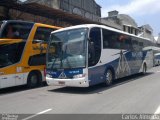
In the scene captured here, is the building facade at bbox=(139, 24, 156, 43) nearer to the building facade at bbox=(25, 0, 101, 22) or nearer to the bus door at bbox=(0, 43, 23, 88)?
the building facade at bbox=(25, 0, 101, 22)

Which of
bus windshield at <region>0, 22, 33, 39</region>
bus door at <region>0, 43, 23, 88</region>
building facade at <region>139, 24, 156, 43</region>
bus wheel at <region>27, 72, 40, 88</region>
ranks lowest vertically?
bus wheel at <region>27, 72, 40, 88</region>

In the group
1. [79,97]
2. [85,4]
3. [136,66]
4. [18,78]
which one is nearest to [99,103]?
[79,97]

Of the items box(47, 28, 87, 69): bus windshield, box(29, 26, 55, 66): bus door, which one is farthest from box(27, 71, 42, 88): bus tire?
box(47, 28, 87, 69): bus windshield

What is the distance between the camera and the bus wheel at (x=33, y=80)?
14989 millimetres

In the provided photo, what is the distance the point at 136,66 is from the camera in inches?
776

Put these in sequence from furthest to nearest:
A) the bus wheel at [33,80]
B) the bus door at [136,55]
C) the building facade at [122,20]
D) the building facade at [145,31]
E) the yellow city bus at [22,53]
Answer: the building facade at [145,31] → the building facade at [122,20] → the bus door at [136,55] → the bus wheel at [33,80] → the yellow city bus at [22,53]

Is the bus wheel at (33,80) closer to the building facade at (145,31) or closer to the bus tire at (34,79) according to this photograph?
the bus tire at (34,79)

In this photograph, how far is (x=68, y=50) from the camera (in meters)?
12.7

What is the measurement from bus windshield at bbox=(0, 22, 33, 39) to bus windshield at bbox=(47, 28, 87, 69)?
6.39 feet

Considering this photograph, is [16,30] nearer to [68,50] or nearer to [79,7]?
[68,50]

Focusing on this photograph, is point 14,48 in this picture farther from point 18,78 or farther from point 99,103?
point 99,103

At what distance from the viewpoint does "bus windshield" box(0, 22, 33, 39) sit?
13633mm

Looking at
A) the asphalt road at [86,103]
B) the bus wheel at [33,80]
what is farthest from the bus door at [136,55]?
the asphalt road at [86,103]

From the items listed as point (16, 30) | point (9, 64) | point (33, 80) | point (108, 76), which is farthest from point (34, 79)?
point (108, 76)
